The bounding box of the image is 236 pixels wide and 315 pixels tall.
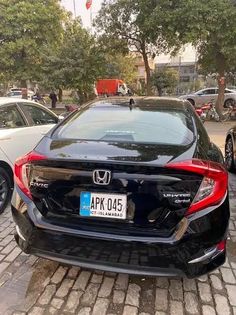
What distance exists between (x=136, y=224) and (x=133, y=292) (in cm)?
78

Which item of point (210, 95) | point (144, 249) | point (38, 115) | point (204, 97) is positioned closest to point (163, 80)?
point (210, 95)

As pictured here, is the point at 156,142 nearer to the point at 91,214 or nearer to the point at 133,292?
the point at 91,214

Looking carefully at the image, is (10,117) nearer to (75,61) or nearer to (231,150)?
(231,150)

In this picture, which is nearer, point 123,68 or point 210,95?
point 210,95

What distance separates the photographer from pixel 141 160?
2.59 meters

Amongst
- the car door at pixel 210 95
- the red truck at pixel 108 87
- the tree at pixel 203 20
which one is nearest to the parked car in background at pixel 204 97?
the car door at pixel 210 95

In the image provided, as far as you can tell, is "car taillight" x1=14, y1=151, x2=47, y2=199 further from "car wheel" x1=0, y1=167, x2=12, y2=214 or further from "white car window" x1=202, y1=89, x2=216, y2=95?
"white car window" x1=202, y1=89, x2=216, y2=95

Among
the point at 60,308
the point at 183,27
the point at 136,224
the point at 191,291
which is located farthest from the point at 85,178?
the point at 183,27

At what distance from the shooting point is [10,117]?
5137mm

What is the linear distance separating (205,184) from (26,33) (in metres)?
19.0

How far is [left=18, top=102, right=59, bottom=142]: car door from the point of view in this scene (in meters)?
5.45

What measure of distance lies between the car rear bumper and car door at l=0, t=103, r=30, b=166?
230 cm

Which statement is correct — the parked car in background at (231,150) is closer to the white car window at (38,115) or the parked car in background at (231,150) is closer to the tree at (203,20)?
the white car window at (38,115)

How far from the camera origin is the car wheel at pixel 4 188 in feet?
15.5
